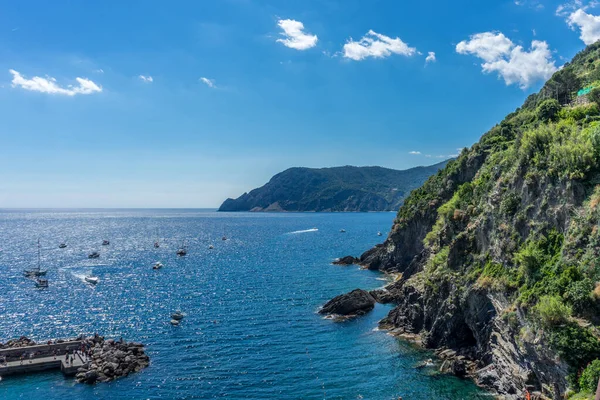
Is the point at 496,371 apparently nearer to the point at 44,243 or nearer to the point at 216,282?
the point at 216,282

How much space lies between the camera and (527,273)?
40250 millimetres

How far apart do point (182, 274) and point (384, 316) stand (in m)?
62.1

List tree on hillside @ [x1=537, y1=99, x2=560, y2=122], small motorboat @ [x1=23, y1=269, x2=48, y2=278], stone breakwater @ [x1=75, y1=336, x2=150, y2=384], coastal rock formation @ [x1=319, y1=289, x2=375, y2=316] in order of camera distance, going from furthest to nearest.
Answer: small motorboat @ [x1=23, y1=269, x2=48, y2=278], coastal rock formation @ [x1=319, y1=289, x2=375, y2=316], tree on hillside @ [x1=537, y1=99, x2=560, y2=122], stone breakwater @ [x1=75, y1=336, x2=150, y2=384]

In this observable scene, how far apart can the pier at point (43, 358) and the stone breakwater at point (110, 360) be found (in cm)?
117

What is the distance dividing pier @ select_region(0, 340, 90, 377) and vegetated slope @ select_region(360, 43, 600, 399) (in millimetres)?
43989

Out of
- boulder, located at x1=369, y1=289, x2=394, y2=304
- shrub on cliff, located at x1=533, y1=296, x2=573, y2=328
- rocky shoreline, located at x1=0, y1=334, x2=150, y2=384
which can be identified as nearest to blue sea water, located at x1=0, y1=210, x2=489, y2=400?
rocky shoreline, located at x1=0, y1=334, x2=150, y2=384

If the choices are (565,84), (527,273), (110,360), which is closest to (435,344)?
(527,273)

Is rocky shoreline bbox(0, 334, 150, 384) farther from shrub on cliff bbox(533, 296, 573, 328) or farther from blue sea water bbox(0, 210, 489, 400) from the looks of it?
shrub on cliff bbox(533, 296, 573, 328)

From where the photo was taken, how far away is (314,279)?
100 metres

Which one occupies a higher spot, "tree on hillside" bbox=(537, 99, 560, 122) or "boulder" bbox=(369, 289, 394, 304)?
"tree on hillside" bbox=(537, 99, 560, 122)

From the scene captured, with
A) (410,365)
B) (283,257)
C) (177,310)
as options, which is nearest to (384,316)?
(410,365)

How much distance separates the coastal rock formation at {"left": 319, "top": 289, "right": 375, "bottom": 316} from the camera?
2793 inches

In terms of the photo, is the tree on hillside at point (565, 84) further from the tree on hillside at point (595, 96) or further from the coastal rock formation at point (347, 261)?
the coastal rock formation at point (347, 261)

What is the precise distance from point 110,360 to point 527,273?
48761 mm
